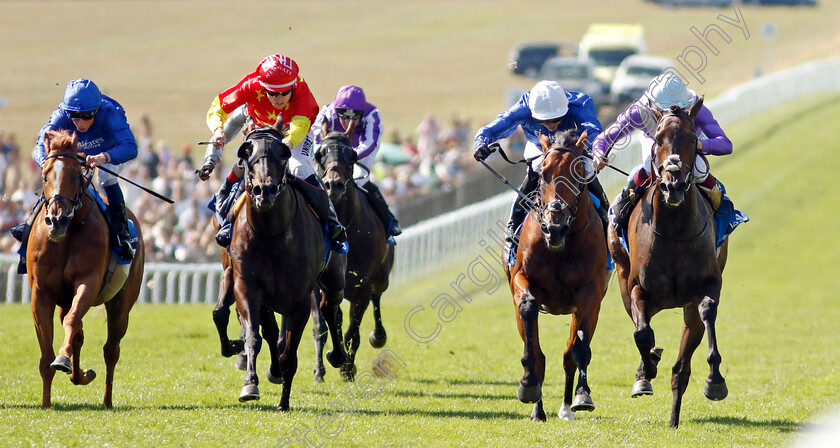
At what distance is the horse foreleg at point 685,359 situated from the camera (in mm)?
8328

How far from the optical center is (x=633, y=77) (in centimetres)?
3216

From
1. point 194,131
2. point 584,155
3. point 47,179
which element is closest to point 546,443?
point 584,155

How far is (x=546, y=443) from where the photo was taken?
762 centimetres

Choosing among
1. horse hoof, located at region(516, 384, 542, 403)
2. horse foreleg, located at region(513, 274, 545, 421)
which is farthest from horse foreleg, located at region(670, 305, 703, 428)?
horse hoof, located at region(516, 384, 542, 403)

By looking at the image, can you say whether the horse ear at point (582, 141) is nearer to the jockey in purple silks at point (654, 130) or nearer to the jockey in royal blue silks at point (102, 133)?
the jockey in purple silks at point (654, 130)

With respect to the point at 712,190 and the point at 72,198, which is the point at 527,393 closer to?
the point at 712,190

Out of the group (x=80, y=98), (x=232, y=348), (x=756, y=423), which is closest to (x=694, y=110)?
(x=756, y=423)

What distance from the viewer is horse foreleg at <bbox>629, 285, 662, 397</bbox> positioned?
26.8 feet

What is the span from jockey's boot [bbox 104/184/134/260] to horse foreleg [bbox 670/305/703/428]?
4.22 m

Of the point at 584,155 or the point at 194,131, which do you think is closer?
the point at 584,155

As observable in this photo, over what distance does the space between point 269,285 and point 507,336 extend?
242 inches

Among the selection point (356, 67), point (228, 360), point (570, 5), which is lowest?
point (228, 360)

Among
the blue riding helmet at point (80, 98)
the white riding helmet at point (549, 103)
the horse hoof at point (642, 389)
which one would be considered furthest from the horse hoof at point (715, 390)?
the blue riding helmet at point (80, 98)

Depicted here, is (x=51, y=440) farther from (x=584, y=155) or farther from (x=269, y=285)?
(x=584, y=155)
